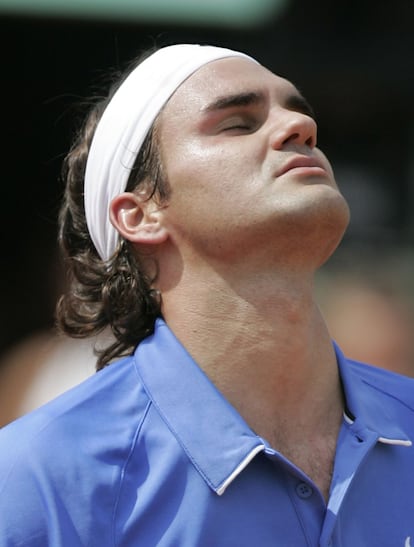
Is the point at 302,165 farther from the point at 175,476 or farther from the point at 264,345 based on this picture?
the point at 175,476

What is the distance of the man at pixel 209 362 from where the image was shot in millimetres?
2264

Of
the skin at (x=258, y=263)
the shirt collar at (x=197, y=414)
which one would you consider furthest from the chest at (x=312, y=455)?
the shirt collar at (x=197, y=414)

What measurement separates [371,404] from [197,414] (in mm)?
536

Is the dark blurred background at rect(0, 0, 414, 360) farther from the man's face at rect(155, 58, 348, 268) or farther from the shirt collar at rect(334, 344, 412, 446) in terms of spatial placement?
the shirt collar at rect(334, 344, 412, 446)

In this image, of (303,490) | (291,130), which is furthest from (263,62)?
(303,490)

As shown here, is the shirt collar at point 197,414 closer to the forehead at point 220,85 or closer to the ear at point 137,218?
the ear at point 137,218

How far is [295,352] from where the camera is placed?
2621 millimetres

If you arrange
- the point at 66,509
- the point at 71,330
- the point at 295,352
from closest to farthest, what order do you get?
the point at 66,509
the point at 295,352
the point at 71,330

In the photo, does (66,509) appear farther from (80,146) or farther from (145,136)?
(80,146)

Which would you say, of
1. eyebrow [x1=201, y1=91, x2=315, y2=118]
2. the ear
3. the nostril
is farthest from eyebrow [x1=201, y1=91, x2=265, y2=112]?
the ear

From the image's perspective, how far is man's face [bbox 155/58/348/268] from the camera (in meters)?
2.62

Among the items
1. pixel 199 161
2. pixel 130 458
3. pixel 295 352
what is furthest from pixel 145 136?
pixel 130 458

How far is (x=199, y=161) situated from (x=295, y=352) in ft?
1.92

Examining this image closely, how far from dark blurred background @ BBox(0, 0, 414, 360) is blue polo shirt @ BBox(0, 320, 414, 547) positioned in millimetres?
3963
